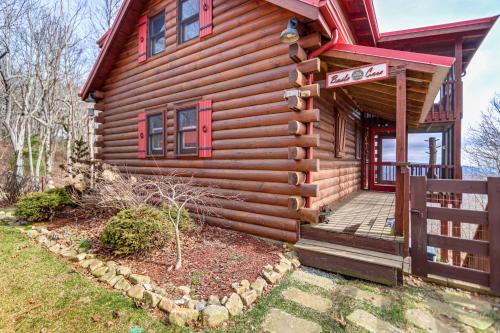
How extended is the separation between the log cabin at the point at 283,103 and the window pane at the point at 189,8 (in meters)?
0.04

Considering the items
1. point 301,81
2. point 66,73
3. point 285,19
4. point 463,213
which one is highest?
point 66,73

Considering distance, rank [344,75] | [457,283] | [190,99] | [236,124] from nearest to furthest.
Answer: [457,283] → [344,75] → [236,124] → [190,99]

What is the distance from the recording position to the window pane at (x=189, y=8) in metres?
A: 6.61

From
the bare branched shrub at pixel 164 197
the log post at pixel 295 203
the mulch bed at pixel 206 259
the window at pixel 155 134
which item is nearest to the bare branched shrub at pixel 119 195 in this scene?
the bare branched shrub at pixel 164 197

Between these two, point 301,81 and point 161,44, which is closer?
point 301,81

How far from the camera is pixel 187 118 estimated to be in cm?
664

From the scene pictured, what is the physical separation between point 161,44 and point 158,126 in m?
2.50

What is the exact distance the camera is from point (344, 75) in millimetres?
4246

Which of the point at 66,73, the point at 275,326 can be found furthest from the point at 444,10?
the point at 66,73

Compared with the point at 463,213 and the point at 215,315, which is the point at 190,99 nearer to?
the point at 215,315

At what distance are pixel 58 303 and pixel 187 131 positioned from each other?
4.48m

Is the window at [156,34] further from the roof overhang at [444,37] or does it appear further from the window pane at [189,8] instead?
the roof overhang at [444,37]

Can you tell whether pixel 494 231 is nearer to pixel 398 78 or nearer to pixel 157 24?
pixel 398 78

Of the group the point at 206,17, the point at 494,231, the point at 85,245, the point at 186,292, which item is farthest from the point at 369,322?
the point at 206,17
